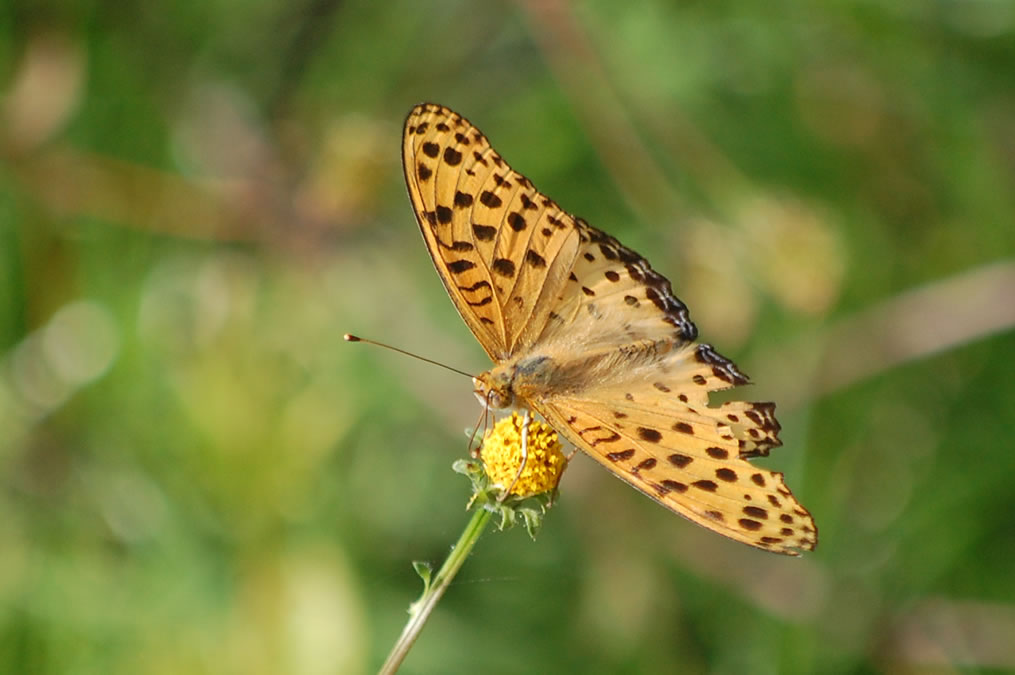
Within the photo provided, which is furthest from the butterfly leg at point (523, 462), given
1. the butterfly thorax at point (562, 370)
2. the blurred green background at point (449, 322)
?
the blurred green background at point (449, 322)

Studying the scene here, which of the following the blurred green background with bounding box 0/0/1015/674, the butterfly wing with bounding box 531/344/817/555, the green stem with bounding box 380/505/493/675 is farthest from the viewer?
the blurred green background with bounding box 0/0/1015/674

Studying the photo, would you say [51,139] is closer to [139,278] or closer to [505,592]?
[139,278]

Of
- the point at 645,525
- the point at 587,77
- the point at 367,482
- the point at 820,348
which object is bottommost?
the point at 367,482

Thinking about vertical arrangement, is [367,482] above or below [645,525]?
below

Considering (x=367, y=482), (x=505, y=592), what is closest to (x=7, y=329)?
(x=367, y=482)

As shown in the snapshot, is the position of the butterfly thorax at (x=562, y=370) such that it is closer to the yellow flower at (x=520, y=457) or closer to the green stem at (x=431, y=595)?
the yellow flower at (x=520, y=457)

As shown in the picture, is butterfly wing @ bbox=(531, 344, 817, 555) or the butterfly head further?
the butterfly head

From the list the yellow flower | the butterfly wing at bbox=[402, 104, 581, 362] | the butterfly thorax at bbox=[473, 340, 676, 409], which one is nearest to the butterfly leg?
the yellow flower

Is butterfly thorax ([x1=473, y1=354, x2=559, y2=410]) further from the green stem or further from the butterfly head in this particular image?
the green stem
